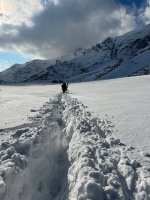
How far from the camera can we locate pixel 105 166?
8.37 meters

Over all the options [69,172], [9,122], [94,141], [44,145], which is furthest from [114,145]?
[9,122]

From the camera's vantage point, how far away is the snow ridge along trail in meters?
7.17

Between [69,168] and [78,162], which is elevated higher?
[78,162]

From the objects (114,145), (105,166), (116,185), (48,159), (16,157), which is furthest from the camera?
(48,159)

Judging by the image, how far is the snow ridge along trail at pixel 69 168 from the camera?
7168 mm

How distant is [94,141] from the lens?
1086 centimetres

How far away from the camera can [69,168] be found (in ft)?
31.6

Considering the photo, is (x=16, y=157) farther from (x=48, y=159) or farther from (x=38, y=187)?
(x=48, y=159)

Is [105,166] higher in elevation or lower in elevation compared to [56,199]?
higher

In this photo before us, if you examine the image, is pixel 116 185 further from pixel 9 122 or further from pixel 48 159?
pixel 9 122

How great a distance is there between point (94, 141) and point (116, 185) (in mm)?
3656

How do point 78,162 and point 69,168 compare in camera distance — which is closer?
point 78,162

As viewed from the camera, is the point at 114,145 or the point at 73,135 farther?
the point at 73,135

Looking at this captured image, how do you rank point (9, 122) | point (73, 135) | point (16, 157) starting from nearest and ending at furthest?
point (16, 157) → point (73, 135) → point (9, 122)
